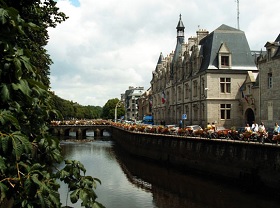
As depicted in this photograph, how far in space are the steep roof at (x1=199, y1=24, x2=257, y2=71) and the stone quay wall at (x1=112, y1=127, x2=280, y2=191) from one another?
1789 centimetres

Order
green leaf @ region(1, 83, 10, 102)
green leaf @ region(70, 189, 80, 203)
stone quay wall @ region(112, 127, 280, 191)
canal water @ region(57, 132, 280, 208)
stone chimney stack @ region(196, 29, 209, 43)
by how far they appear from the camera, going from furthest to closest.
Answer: stone chimney stack @ region(196, 29, 209, 43), stone quay wall @ region(112, 127, 280, 191), canal water @ region(57, 132, 280, 208), green leaf @ region(70, 189, 80, 203), green leaf @ region(1, 83, 10, 102)

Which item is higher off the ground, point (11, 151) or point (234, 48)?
point (234, 48)

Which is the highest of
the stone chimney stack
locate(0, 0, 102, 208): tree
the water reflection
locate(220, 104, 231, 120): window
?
the stone chimney stack

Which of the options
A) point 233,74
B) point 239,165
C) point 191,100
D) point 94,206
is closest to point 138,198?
point 239,165

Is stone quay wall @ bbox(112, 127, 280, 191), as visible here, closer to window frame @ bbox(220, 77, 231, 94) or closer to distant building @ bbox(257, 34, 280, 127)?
distant building @ bbox(257, 34, 280, 127)

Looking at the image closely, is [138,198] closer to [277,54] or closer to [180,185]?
[180,185]

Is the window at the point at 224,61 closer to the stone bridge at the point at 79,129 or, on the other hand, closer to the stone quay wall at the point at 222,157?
the stone quay wall at the point at 222,157

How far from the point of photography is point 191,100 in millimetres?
63312

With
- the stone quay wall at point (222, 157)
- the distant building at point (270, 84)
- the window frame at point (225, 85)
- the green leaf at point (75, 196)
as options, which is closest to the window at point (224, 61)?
the window frame at point (225, 85)

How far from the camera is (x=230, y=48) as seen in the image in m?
58.3

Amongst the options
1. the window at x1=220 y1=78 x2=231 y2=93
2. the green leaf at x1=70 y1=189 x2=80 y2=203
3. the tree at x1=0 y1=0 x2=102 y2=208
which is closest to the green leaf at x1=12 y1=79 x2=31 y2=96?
the tree at x1=0 y1=0 x2=102 y2=208

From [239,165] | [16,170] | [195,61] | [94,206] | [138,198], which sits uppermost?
[195,61]

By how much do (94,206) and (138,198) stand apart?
67.4 ft

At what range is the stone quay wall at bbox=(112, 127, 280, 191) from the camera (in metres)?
24.2
